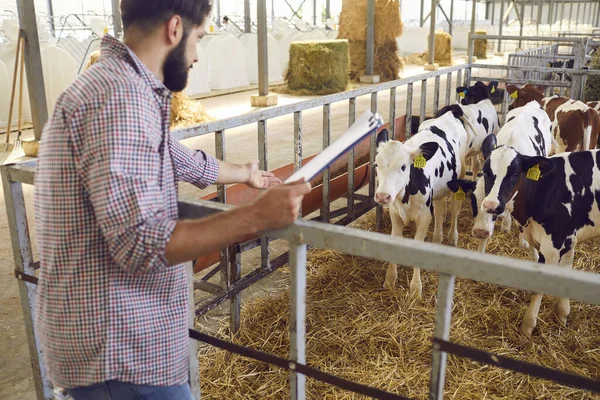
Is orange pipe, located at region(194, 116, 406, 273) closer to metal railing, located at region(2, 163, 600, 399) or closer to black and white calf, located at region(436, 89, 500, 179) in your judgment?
black and white calf, located at region(436, 89, 500, 179)

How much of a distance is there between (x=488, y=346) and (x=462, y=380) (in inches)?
16.7

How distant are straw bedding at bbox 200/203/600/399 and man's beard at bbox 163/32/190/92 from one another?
165cm

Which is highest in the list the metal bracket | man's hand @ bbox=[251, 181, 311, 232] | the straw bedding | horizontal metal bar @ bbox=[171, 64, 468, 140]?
man's hand @ bbox=[251, 181, 311, 232]

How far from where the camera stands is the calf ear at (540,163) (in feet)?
9.91

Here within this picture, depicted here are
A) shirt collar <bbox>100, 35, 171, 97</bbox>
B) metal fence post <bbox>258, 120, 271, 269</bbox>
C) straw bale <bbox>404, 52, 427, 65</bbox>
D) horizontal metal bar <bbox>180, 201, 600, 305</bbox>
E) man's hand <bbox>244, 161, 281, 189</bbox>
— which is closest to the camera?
horizontal metal bar <bbox>180, 201, 600, 305</bbox>

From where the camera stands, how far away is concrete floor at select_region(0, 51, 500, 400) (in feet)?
9.18

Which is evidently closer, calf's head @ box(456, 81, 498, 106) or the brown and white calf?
the brown and white calf

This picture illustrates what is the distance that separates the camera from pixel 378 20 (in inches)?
572

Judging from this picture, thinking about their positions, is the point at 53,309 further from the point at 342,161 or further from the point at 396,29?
the point at 396,29

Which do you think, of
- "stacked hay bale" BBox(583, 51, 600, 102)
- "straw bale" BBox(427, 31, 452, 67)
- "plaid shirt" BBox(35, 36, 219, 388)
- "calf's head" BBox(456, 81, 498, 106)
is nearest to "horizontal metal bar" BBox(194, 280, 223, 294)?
"plaid shirt" BBox(35, 36, 219, 388)

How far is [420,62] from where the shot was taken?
854 inches

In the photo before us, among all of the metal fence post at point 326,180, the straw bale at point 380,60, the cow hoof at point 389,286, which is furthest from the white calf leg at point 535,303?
the straw bale at point 380,60

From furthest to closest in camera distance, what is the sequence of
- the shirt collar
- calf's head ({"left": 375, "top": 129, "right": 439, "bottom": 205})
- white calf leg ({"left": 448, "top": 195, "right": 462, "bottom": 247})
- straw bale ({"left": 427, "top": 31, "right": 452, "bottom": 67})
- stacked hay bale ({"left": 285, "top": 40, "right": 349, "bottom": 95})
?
straw bale ({"left": 427, "top": 31, "right": 452, "bottom": 67})
stacked hay bale ({"left": 285, "top": 40, "right": 349, "bottom": 95})
white calf leg ({"left": 448, "top": 195, "right": 462, "bottom": 247})
calf's head ({"left": 375, "top": 129, "right": 439, "bottom": 205})
the shirt collar

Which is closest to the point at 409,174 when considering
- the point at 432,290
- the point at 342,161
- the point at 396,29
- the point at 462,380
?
the point at 432,290
